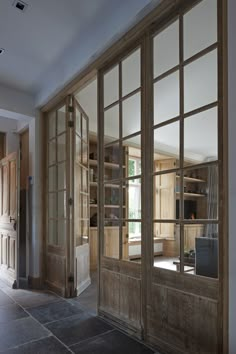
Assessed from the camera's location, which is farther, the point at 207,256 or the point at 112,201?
the point at 112,201

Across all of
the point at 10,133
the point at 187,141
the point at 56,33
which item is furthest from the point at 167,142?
the point at 10,133

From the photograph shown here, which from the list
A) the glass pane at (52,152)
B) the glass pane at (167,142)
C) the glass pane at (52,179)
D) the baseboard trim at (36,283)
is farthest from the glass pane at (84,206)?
the glass pane at (167,142)

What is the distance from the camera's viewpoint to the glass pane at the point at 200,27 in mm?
1930

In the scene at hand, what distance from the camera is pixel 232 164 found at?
5.60 feet

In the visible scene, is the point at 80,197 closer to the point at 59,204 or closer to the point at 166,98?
the point at 59,204

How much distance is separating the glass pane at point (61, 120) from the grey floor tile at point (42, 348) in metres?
2.52

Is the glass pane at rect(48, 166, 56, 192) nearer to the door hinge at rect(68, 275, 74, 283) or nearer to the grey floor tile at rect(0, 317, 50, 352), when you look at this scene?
the door hinge at rect(68, 275, 74, 283)

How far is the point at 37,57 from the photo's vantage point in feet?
10.9

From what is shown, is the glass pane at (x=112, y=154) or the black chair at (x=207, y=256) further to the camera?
the glass pane at (x=112, y=154)

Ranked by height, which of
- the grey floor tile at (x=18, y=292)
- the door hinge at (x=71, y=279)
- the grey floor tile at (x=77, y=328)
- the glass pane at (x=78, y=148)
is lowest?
the grey floor tile at (x=18, y=292)

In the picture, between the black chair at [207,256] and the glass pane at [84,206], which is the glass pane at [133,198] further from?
the glass pane at [84,206]

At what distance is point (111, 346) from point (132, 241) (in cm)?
84

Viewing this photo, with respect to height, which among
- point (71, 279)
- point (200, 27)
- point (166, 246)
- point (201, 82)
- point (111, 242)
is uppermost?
point (200, 27)

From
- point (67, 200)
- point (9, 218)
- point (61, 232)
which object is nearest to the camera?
point (67, 200)
